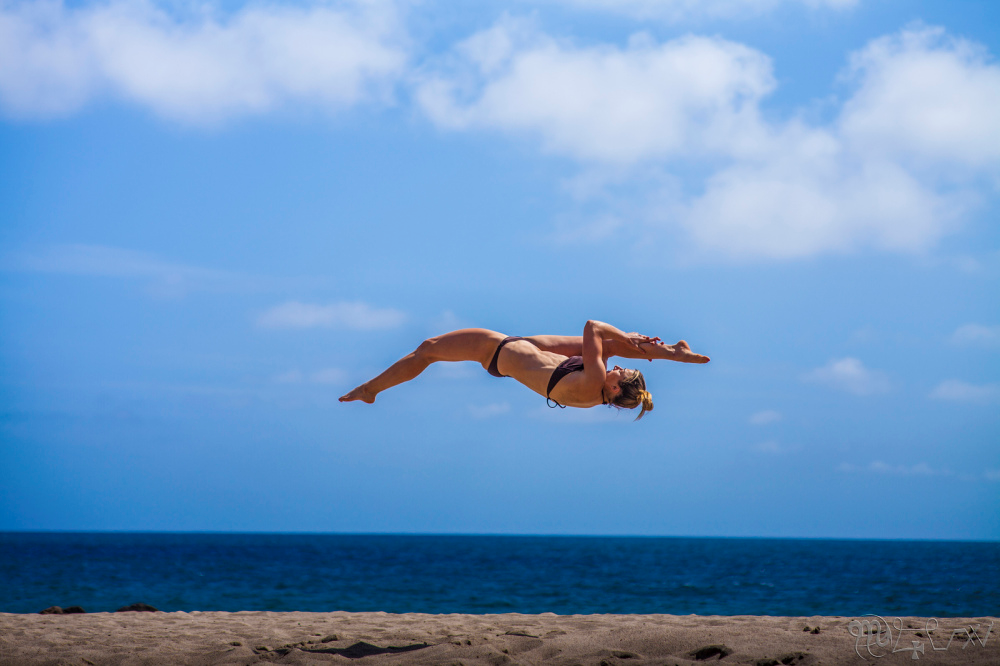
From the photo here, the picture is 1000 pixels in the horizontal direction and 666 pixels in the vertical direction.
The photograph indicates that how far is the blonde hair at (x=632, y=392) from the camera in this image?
21.1 feet

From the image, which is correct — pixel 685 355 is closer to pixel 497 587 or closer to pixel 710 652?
pixel 710 652

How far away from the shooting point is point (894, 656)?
18.3ft

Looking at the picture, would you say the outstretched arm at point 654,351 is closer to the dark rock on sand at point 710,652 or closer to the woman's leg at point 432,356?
the woman's leg at point 432,356

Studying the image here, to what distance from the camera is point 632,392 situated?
6.44 metres

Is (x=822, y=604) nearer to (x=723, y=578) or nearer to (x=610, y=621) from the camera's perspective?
(x=723, y=578)

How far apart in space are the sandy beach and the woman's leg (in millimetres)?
2351

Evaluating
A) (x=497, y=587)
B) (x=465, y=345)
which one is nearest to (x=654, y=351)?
(x=465, y=345)

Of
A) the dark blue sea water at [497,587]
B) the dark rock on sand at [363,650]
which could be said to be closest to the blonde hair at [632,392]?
the dark rock on sand at [363,650]

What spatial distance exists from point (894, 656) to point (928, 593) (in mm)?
20774

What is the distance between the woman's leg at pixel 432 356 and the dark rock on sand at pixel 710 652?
305cm

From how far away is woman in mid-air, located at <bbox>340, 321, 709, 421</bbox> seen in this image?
6473 millimetres

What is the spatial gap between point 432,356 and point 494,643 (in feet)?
8.73

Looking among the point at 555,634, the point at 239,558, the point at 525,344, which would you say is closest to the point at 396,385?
the point at 525,344

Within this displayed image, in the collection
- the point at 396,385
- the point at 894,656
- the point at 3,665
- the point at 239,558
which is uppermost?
the point at 396,385
